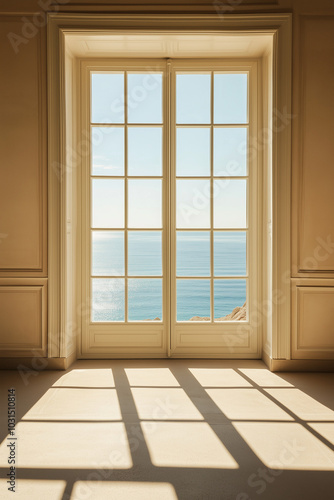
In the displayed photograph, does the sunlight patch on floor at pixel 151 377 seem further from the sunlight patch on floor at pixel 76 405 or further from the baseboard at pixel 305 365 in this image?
the baseboard at pixel 305 365

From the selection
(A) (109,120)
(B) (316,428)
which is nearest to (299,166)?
(A) (109,120)

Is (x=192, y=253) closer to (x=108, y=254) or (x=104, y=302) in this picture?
(x=108, y=254)

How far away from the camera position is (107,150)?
428 centimetres

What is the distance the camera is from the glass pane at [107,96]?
14.0 feet

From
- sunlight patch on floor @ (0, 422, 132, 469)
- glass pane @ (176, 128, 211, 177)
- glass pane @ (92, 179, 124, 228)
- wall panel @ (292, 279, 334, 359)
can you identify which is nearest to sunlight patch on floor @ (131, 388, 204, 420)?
sunlight patch on floor @ (0, 422, 132, 469)

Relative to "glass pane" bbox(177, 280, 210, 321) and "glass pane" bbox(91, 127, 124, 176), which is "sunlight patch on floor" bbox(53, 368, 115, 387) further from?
"glass pane" bbox(91, 127, 124, 176)

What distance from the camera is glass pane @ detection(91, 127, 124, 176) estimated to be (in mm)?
4281

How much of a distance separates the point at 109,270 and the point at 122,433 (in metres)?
1.93

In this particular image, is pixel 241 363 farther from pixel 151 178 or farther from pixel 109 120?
pixel 109 120

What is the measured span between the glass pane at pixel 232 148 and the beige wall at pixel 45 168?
1.82 ft

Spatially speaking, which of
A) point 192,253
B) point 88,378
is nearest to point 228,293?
point 192,253

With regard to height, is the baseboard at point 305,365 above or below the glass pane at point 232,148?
below

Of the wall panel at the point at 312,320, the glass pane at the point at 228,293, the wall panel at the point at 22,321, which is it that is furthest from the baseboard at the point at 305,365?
the wall panel at the point at 22,321

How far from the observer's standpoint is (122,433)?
8.38 ft
